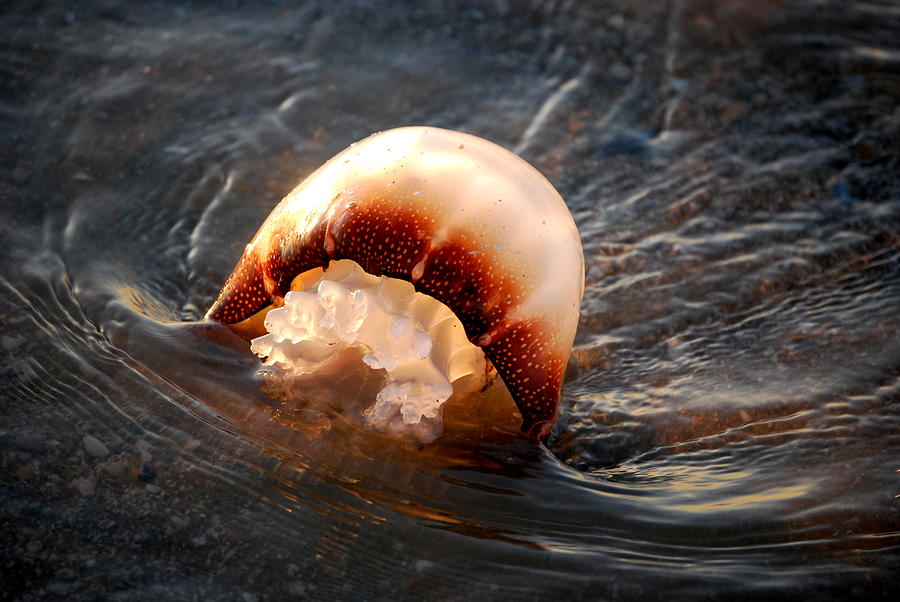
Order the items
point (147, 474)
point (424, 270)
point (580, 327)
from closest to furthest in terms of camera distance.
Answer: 1. point (424, 270)
2. point (147, 474)
3. point (580, 327)

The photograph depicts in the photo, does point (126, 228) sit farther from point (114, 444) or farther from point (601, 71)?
point (601, 71)

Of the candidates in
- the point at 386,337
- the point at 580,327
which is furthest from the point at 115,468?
the point at 580,327

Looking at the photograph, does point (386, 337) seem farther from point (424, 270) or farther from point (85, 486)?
point (85, 486)

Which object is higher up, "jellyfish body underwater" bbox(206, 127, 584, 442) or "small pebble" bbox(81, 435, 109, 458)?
"jellyfish body underwater" bbox(206, 127, 584, 442)

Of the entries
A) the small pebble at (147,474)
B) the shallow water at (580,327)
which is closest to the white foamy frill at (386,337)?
the shallow water at (580,327)

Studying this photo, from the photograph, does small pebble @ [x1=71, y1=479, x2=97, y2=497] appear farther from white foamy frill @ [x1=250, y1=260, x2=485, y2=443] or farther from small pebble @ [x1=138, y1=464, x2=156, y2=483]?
white foamy frill @ [x1=250, y1=260, x2=485, y2=443]

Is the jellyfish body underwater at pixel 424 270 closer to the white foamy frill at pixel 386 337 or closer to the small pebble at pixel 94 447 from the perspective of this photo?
the white foamy frill at pixel 386 337

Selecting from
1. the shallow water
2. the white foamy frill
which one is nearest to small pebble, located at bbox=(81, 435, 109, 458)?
the shallow water
